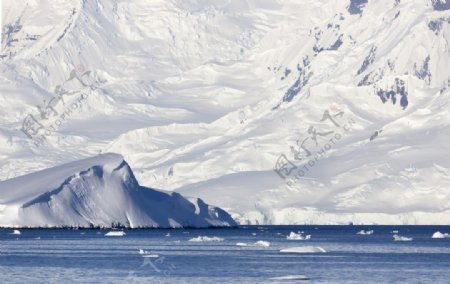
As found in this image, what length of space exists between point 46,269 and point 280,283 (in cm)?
3511

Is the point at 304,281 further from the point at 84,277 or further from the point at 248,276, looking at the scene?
the point at 84,277

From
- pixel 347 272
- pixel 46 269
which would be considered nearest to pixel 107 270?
pixel 46 269

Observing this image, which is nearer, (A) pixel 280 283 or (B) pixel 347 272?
(A) pixel 280 283

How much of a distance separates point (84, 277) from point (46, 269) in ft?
51.1

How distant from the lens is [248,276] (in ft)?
621

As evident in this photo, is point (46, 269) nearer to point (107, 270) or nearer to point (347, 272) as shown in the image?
point (107, 270)

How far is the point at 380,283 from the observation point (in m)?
180

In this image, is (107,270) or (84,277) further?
(107,270)

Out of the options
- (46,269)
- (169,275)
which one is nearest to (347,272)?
(169,275)

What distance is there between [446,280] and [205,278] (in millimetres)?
26272

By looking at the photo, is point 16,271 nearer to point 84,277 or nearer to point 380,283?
point 84,277

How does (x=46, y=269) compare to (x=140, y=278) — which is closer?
(x=140, y=278)

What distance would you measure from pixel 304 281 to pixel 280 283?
11.8ft

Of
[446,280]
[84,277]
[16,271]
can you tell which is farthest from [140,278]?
[446,280]
